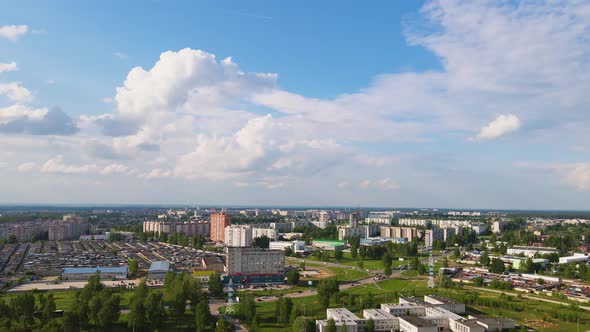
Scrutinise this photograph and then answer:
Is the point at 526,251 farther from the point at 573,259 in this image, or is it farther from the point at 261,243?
the point at 261,243

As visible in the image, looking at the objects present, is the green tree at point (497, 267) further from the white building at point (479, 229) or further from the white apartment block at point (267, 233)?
the white building at point (479, 229)

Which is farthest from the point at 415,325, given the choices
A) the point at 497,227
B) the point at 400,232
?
the point at 497,227

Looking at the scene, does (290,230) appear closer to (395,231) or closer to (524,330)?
(395,231)

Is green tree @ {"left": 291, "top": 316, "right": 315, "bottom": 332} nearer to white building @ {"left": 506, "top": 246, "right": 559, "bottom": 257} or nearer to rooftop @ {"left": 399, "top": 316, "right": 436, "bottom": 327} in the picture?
rooftop @ {"left": 399, "top": 316, "right": 436, "bottom": 327}

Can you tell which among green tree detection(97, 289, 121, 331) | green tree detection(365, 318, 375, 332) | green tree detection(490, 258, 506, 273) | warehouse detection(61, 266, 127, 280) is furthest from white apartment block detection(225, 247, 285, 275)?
green tree detection(490, 258, 506, 273)

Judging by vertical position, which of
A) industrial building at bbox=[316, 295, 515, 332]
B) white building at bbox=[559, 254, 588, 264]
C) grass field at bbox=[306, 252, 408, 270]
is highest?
white building at bbox=[559, 254, 588, 264]

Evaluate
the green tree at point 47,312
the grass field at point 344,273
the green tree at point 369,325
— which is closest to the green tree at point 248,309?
the green tree at point 369,325

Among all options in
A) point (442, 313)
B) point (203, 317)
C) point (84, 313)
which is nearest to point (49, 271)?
point (84, 313)
